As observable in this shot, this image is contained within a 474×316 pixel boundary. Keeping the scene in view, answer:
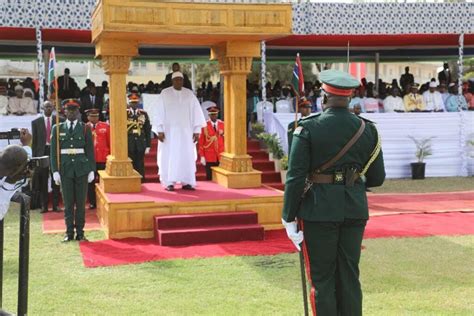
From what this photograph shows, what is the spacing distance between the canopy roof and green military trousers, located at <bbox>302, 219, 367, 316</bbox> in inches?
414

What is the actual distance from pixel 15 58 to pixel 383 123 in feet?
37.1

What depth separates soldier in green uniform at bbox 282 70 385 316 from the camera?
4441mm

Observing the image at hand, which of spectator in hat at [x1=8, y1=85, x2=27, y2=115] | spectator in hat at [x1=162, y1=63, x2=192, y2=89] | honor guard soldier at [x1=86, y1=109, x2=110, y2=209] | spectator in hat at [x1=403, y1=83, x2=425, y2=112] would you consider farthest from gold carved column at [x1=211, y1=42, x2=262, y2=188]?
spectator in hat at [x1=403, y1=83, x2=425, y2=112]

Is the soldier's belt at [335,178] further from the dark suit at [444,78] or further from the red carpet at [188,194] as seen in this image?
the dark suit at [444,78]

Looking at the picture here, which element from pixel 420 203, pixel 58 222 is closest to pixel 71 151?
pixel 58 222

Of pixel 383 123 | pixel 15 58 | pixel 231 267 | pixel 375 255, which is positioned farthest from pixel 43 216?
pixel 15 58

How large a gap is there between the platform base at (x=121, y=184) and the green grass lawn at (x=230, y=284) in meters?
1.57

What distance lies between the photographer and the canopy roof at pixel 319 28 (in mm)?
13805

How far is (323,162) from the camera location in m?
4.49

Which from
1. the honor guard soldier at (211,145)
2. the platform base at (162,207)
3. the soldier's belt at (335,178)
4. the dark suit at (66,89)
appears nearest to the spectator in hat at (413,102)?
the honor guard soldier at (211,145)

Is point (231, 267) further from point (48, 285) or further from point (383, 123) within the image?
point (383, 123)

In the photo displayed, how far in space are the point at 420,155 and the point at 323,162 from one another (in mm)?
11835

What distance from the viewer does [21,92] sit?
46.3 feet

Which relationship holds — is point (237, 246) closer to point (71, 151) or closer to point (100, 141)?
point (71, 151)
